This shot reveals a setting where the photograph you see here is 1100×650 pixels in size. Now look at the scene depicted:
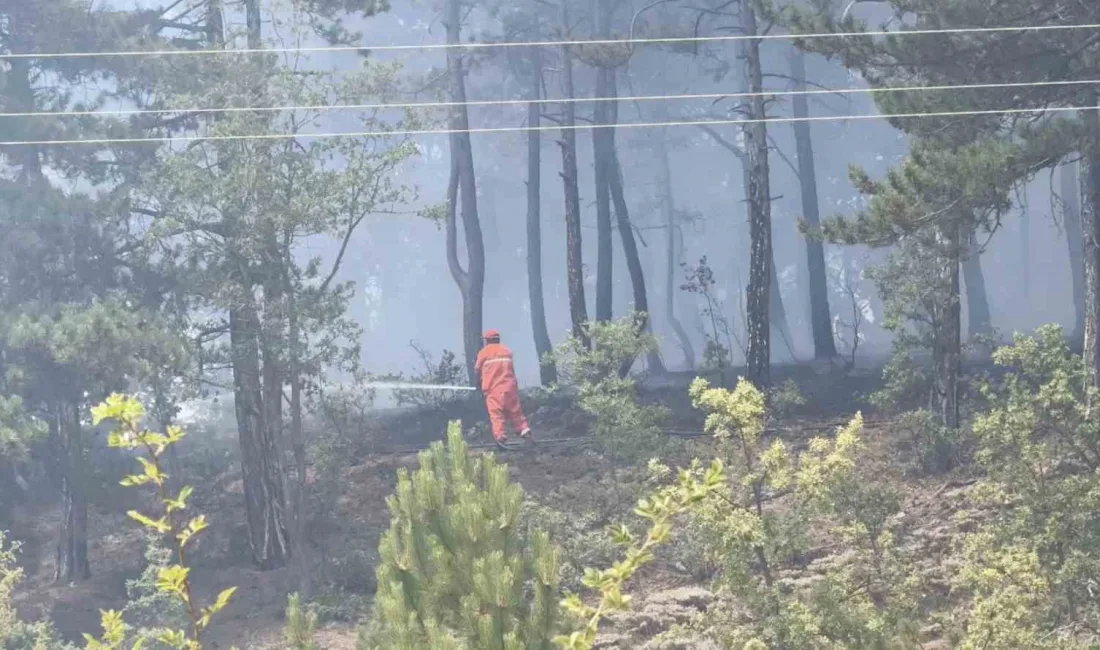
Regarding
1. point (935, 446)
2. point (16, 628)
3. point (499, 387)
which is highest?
point (499, 387)

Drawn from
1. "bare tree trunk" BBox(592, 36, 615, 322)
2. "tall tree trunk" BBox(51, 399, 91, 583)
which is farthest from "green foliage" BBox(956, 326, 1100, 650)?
"bare tree trunk" BBox(592, 36, 615, 322)

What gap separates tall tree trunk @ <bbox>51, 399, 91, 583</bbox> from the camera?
1811 centimetres

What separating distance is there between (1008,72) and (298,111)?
910cm

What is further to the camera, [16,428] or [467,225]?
[467,225]

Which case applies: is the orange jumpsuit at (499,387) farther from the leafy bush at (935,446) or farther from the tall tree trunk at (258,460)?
the leafy bush at (935,446)

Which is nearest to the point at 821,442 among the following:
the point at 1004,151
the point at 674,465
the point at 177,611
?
the point at 1004,151

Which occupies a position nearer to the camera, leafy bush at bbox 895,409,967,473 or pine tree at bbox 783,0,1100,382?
pine tree at bbox 783,0,1100,382

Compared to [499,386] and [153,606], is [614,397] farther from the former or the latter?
[153,606]

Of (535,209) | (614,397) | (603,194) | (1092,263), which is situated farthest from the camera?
(535,209)

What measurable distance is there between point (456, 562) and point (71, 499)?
11.8 metres

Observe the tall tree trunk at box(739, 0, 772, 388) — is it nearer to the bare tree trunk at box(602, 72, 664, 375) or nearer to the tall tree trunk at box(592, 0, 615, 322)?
the bare tree trunk at box(602, 72, 664, 375)

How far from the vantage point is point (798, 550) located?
11250mm

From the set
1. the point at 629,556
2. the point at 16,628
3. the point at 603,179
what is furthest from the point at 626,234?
the point at 629,556

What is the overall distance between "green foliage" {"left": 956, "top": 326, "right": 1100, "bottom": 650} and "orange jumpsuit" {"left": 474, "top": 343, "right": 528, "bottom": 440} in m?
7.63
